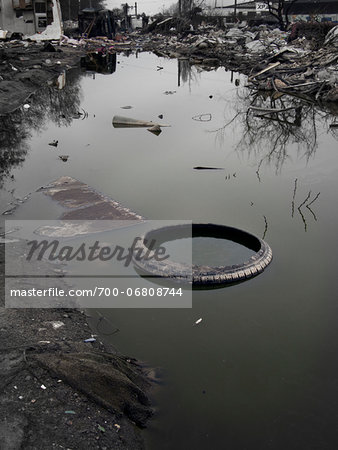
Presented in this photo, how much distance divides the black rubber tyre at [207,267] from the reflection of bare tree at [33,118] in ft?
10.2

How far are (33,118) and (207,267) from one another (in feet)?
26.3

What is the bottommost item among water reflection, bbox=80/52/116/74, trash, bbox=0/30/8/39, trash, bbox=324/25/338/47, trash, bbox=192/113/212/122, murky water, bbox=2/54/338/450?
murky water, bbox=2/54/338/450

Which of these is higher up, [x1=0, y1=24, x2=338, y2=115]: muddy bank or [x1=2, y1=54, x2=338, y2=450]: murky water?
[x1=0, y1=24, x2=338, y2=115]: muddy bank

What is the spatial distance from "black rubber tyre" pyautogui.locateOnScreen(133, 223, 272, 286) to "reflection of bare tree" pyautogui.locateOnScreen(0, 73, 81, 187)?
10.2ft

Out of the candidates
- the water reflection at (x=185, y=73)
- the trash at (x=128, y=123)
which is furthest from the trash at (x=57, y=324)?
the water reflection at (x=185, y=73)

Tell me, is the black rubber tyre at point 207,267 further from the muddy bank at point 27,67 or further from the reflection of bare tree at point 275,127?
the muddy bank at point 27,67

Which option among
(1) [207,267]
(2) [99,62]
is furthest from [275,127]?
(2) [99,62]

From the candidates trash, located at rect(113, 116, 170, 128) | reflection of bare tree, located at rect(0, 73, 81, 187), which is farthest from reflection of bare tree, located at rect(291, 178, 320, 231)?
trash, located at rect(113, 116, 170, 128)

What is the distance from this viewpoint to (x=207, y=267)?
4363mm

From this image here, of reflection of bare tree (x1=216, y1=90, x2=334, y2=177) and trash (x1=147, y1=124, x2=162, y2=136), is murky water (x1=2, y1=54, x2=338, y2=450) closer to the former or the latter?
reflection of bare tree (x1=216, y1=90, x2=334, y2=177)

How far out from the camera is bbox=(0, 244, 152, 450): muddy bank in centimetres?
233

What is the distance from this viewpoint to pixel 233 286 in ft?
14.2

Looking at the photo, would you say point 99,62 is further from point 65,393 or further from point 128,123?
point 65,393

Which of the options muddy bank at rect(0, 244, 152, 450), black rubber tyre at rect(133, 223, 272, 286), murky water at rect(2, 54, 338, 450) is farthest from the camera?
black rubber tyre at rect(133, 223, 272, 286)
